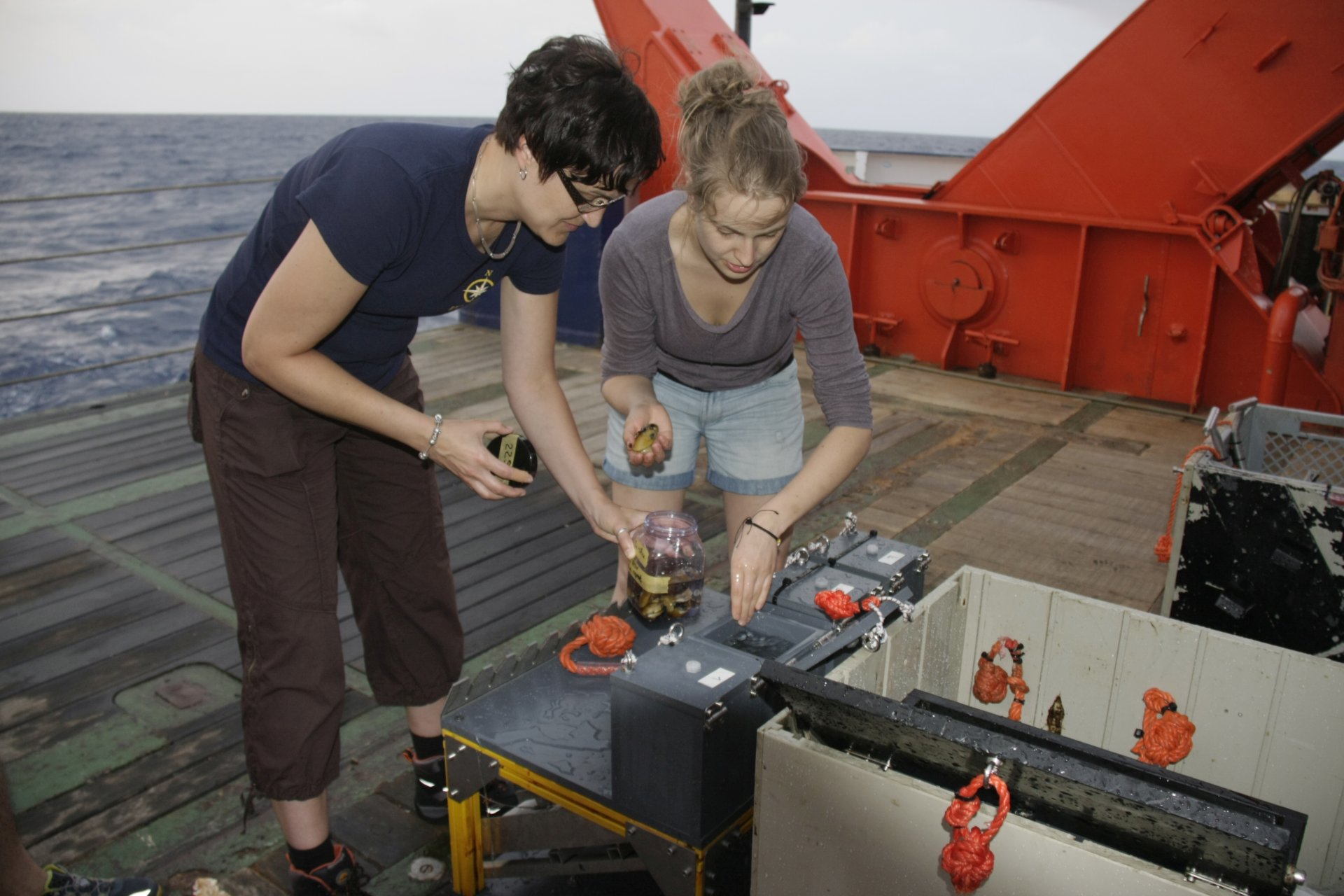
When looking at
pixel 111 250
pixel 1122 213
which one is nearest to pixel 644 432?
pixel 1122 213

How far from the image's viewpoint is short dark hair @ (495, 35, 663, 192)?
1698 millimetres

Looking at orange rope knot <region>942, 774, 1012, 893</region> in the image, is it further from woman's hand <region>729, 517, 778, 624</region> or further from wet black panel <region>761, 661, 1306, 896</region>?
woman's hand <region>729, 517, 778, 624</region>

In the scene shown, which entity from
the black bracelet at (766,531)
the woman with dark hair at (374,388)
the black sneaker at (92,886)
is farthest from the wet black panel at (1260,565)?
the black sneaker at (92,886)

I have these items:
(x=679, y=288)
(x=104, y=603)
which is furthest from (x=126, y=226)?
(x=679, y=288)

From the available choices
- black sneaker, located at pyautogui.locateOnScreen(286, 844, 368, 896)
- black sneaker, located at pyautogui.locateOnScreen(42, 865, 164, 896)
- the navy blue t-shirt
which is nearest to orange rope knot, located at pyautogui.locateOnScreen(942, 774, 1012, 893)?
the navy blue t-shirt

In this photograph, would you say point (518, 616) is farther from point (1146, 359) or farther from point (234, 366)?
point (1146, 359)

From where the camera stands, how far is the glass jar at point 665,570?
7.06 feet

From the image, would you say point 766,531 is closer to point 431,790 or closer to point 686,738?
point 686,738

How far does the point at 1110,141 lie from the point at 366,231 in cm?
494

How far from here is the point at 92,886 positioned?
2.12 meters

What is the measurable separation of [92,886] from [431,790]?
2.30ft

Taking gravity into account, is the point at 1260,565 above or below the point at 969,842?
below

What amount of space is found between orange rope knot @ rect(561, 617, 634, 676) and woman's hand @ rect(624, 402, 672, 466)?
0.39 meters

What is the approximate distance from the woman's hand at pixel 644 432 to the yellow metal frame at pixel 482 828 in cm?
73
